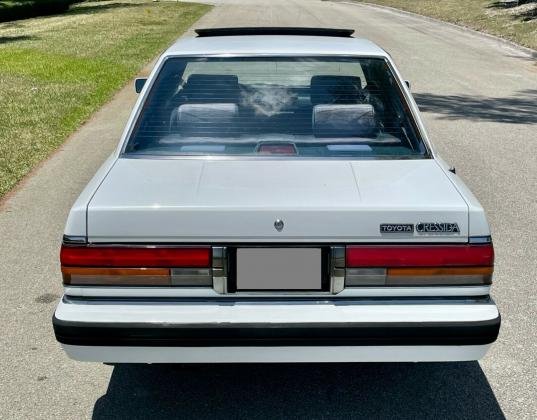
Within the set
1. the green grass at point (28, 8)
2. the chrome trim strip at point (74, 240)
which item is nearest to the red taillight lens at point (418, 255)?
the chrome trim strip at point (74, 240)

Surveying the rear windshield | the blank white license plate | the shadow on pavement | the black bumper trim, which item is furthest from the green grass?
the blank white license plate

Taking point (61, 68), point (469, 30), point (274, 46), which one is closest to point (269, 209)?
point (274, 46)

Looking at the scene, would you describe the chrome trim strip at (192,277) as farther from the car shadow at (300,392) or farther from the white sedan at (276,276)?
the car shadow at (300,392)

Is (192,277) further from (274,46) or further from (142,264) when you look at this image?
(274,46)

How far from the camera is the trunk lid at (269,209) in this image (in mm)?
2941

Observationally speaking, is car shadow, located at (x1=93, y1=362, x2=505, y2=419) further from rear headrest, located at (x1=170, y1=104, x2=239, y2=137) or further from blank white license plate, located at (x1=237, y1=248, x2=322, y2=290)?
rear headrest, located at (x1=170, y1=104, x2=239, y2=137)

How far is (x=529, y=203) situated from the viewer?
699 centimetres

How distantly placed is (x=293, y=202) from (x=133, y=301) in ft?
2.55

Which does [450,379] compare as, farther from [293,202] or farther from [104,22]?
[104,22]

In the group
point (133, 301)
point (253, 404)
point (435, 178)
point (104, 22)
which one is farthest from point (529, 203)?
point (104, 22)

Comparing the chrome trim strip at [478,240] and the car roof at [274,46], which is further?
the car roof at [274,46]

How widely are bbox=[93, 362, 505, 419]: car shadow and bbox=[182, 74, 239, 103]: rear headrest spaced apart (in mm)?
1491

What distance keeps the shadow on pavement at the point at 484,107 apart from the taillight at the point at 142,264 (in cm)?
899

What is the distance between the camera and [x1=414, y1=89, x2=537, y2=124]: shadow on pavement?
1135 cm
